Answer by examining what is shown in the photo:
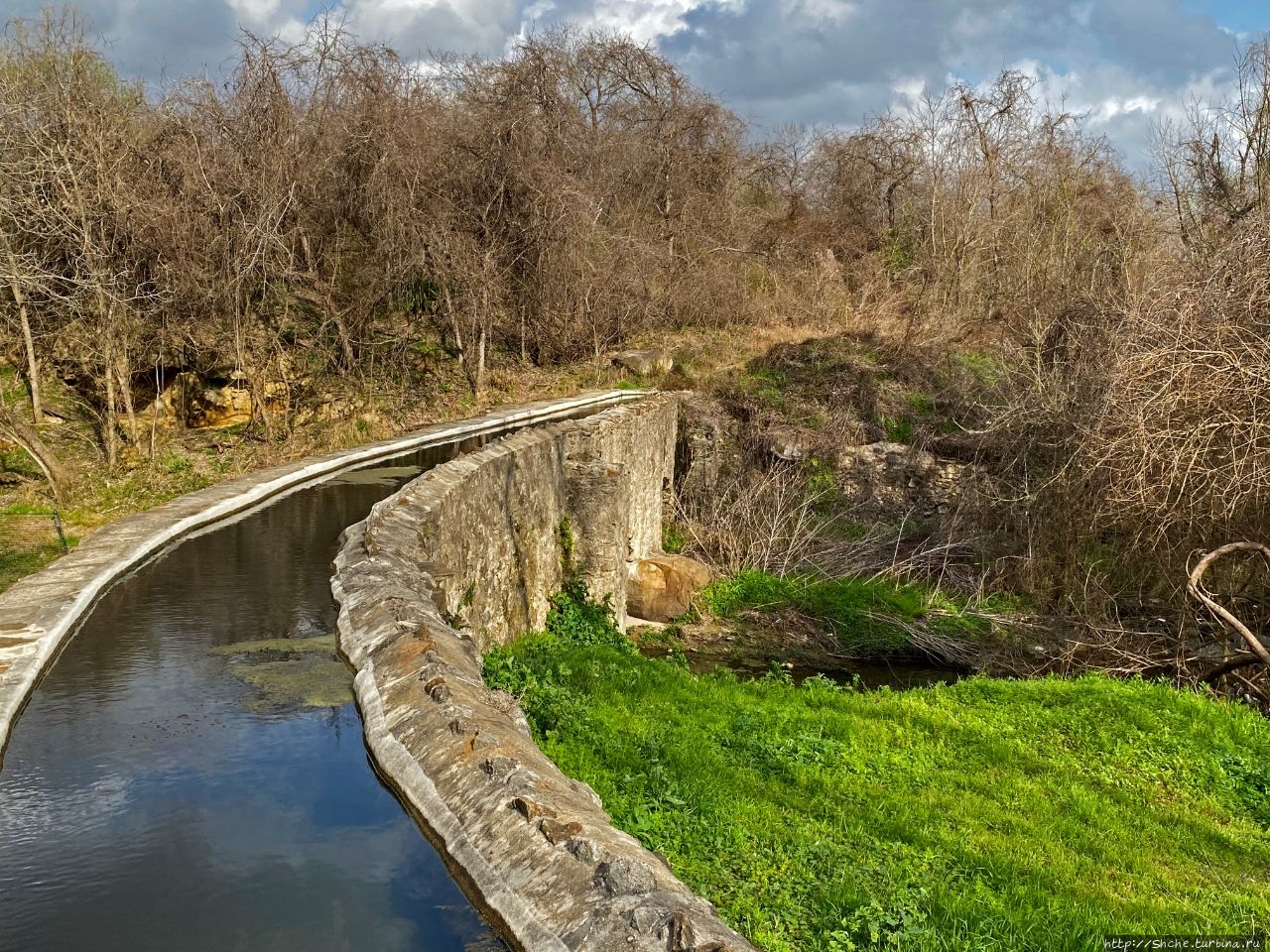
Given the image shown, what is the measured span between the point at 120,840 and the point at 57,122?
39.8 ft

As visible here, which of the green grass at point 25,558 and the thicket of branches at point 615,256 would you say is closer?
the green grass at point 25,558

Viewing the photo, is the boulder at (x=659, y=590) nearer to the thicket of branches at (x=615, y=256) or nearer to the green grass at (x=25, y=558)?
the thicket of branches at (x=615, y=256)

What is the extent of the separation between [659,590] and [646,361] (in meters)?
10.0

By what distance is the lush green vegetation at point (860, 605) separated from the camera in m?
17.1

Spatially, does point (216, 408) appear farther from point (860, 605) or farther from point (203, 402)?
point (860, 605)

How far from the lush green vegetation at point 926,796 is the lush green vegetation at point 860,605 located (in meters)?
6.15

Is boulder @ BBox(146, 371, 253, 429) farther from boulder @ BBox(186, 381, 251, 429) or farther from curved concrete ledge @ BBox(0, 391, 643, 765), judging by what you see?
curved concrete ledge @ BBox(0, 391, 643, 765)

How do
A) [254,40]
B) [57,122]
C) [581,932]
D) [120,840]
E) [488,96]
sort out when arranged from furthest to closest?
[488,96] → [254,40] → [57,122] → [120,840] → [581,932]

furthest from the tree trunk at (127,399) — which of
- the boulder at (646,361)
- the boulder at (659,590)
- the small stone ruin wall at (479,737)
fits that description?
the boulder at (646,361)

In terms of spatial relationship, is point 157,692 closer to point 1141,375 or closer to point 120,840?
point 120,840

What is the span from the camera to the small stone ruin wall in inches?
118

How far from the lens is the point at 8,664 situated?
4930mm

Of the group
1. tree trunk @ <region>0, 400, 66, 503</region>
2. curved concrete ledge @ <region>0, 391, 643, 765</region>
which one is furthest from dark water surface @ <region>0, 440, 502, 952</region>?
tree trunk @ <region>0, 400, 66, 503</region>

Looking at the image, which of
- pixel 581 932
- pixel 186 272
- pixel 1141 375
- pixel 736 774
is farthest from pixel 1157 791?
pixel 186 272
